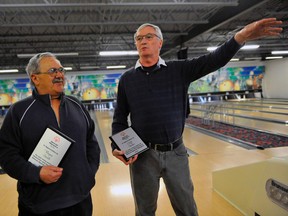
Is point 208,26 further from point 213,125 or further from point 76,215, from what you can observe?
point 76,215

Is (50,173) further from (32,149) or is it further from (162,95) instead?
(162,95)

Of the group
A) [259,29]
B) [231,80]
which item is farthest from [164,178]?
[231,80]

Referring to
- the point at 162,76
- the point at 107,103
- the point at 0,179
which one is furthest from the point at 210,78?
the point at 162,76

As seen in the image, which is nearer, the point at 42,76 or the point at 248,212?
the point at 42,76

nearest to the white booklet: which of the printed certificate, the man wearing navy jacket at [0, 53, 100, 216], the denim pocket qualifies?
the man wearing navy jacket at [0, 53, 100, 216]

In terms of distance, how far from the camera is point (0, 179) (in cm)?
Result: 443

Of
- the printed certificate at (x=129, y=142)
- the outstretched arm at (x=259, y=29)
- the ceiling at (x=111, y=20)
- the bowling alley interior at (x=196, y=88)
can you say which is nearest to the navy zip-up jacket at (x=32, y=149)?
the printed certificate at (x=129, y=142)

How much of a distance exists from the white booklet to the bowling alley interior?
963mm

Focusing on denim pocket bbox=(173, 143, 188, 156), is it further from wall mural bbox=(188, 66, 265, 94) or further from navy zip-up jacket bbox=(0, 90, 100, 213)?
wall mural bbox=(188, 66, 265, 94)

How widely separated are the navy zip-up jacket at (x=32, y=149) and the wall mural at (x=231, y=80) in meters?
20.3

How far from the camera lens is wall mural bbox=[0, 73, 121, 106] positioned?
19.2 metres

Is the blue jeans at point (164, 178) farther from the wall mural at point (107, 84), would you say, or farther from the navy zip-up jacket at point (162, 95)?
the wall mural at point (107, 84)

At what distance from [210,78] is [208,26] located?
13.1 metres

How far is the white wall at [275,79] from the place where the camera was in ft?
63.9
